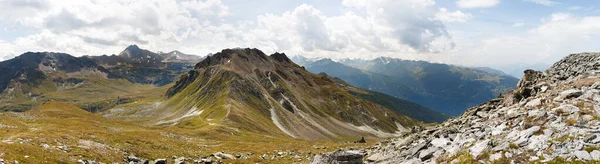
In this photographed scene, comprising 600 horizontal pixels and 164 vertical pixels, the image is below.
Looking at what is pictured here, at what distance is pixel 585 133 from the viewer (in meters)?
20.3

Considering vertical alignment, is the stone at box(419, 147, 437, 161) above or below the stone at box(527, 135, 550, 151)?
below

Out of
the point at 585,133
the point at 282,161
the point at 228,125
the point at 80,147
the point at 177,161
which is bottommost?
the point at 228,125

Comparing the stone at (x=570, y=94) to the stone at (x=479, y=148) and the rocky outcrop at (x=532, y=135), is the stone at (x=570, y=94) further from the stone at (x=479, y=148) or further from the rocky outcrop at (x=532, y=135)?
the stone at (x=479, y=148)

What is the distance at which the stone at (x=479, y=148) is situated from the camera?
22.6 meters

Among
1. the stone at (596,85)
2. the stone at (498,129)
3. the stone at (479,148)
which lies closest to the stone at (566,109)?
the stone at (498,129)

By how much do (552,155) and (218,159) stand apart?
104ft

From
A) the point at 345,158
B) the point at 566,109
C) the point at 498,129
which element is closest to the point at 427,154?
the point at 498,129

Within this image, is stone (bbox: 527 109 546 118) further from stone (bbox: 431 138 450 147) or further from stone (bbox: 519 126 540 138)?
stone (bbox: 431 138 450 147)

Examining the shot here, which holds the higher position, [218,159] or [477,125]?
[477,125]

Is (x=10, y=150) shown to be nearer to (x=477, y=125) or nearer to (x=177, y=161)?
(x=177, y=161)

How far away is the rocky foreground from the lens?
19.9 meters

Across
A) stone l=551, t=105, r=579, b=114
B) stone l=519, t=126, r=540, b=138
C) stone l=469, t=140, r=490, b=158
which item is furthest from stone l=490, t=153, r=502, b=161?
stone l=551, t=105, r=579, b=114

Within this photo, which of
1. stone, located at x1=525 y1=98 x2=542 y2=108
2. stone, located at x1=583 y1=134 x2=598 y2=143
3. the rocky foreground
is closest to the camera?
stone, located at x1=583 y1=134 x2=598 y2=143

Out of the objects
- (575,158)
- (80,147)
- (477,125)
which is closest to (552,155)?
(575,158)
